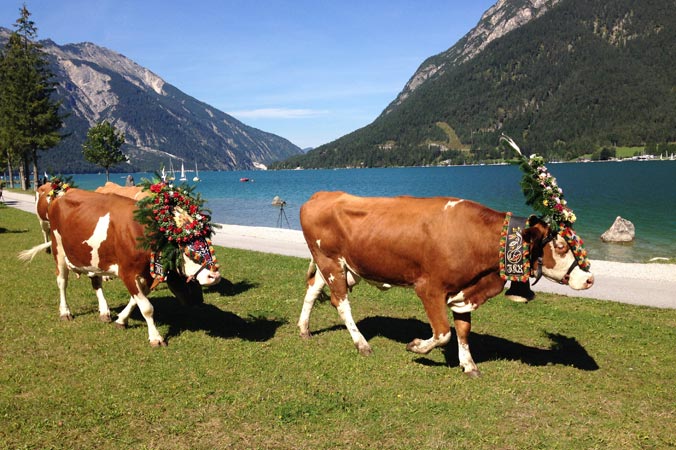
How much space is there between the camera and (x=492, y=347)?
8.94 metres

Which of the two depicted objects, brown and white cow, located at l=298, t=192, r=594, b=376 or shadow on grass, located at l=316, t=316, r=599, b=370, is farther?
shadow on grass, located at l=316, t=316, r=599, b=370

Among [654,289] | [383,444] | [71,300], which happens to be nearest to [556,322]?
[654,289]

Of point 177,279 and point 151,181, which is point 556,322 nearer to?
point 177,279

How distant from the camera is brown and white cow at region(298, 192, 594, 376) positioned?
7.06m

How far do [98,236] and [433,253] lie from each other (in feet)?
20.3

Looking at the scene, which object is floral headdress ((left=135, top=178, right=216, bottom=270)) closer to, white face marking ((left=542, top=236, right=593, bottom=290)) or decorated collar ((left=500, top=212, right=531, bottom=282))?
decorated collar ((left=500, top=212, right=531, bottom=282))

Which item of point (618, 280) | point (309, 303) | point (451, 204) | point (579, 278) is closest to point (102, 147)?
point (309, 303)

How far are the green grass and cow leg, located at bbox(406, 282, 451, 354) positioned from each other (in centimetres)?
55

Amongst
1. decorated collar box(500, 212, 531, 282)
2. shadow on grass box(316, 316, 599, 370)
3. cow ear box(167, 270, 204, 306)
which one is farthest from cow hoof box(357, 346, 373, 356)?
cow ear box(167, 270, 204, 306)

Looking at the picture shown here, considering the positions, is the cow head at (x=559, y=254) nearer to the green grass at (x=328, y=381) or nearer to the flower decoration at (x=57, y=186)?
the green grass at (x=328, y=381)

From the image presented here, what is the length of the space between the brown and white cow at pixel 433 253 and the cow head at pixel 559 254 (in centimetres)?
1

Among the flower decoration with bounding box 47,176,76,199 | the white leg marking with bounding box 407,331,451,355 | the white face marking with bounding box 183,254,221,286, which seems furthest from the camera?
the flower decoration with bounding box 47,176,76,199

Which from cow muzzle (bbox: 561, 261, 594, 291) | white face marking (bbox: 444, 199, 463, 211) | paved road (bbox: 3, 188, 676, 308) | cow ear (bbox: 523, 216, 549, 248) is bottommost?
paved road (bbox: 3, 188, 676, 308)

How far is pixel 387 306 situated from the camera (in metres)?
11.9
